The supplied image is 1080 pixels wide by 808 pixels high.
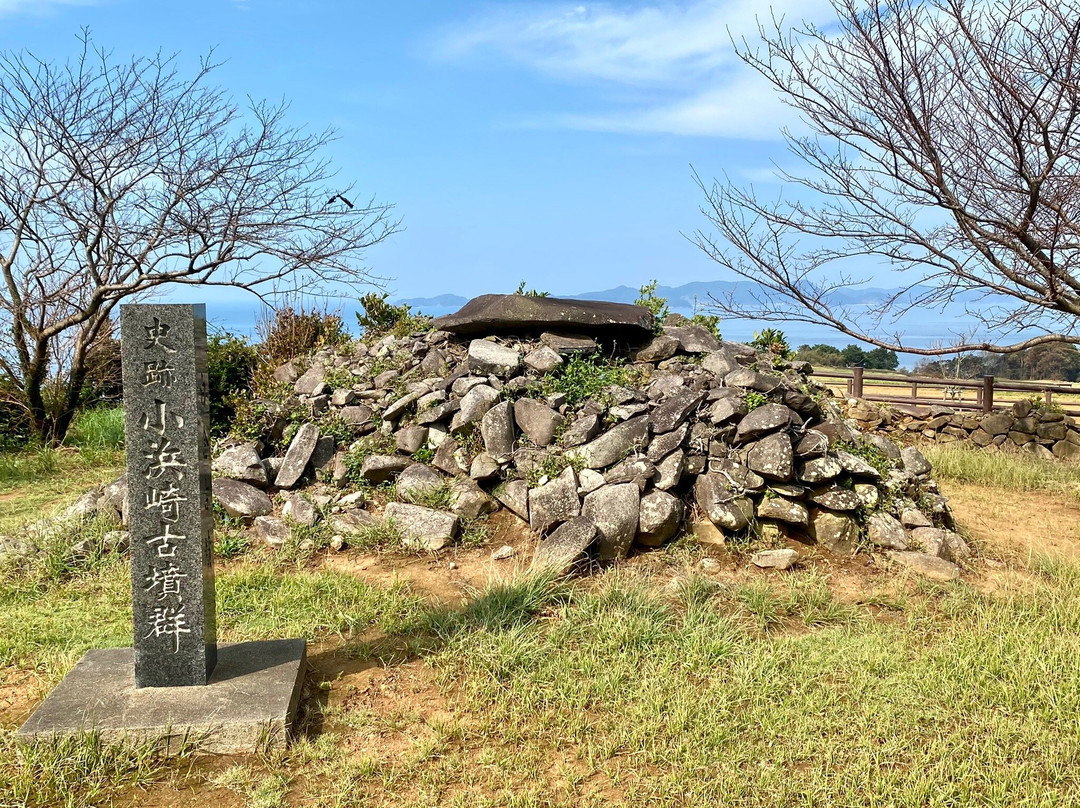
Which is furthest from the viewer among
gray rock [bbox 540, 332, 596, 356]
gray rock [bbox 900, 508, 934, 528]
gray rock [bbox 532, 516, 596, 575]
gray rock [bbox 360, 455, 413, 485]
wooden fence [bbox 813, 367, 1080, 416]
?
wooden fence [bbox 813, 367, 1080, 416]

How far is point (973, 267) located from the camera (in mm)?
7121

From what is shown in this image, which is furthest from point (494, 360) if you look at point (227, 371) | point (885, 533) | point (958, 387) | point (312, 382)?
point (958, 387)

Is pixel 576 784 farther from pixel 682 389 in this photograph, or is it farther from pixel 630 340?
pixel 630 340

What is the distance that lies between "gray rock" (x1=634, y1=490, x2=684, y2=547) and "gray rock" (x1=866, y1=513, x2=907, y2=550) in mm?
1582

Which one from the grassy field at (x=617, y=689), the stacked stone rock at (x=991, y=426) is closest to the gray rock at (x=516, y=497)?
the grassy field at (x=617, y=689)

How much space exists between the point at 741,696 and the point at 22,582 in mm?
4983

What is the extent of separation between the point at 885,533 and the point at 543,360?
325cm

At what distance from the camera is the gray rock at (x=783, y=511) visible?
5902mm

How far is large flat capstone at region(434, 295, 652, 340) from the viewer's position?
735 centimetres

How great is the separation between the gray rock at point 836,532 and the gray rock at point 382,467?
11.2 feet

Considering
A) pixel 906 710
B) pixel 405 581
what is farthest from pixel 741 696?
pixel 405 581

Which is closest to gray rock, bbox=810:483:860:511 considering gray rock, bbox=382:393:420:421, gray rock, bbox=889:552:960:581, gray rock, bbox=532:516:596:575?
gray rock, bbox=889:552:960:581

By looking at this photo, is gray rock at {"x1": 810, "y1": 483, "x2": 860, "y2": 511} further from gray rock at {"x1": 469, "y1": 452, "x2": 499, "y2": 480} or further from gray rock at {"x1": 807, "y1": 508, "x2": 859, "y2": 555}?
gray rock at {"x1": 469, "y1": 452, "x2": 499, "y2": 480}

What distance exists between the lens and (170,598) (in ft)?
12.3
